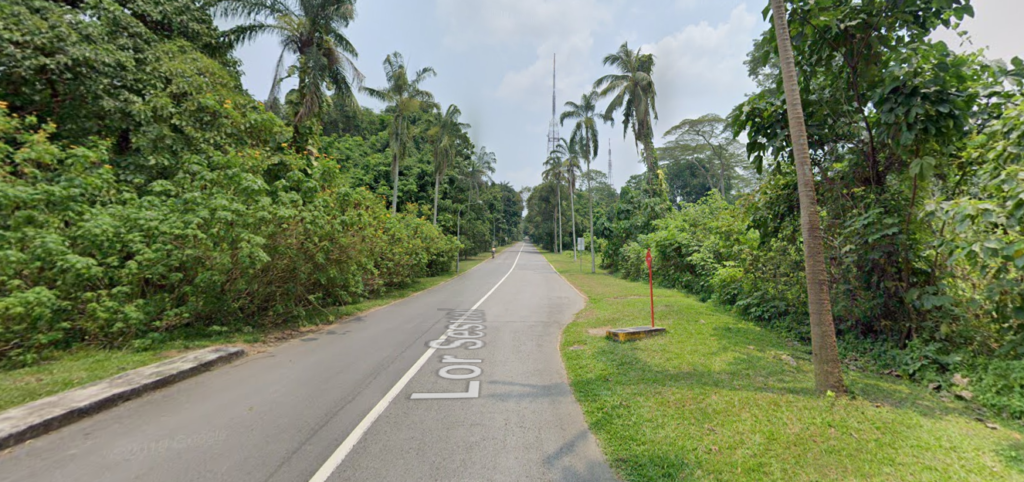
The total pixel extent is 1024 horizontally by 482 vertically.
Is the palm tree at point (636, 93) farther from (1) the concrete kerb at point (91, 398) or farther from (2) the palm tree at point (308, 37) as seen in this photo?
(1) the concrete kerb at point (91, 398)

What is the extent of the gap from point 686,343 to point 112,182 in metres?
11.0

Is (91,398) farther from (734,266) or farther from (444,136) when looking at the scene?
(444,136)

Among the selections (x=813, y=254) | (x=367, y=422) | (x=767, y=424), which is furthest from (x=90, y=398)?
(x=813, y=254)

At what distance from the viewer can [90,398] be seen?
4.38 meters

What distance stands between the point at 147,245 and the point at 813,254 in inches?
396

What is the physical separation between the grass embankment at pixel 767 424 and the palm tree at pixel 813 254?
35 cm

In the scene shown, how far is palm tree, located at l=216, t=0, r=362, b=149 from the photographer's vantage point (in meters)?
14.4

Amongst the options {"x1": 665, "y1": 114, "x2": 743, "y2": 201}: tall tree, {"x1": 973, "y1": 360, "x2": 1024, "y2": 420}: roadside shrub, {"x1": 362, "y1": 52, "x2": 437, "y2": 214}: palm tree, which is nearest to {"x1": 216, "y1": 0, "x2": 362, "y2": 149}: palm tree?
{"x1": 362, "y1": 52, "x2": 437, "y2": 214}: palm tree

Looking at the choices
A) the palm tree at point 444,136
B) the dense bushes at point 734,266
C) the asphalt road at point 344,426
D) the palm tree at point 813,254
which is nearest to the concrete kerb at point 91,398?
the asphalt road at point 344,426

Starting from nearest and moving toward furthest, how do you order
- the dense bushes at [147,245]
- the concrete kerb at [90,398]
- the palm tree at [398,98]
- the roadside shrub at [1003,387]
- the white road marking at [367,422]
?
the white road marking at [367,422]
the concrete kerb at [90,398]
the roadside shrub at [1003,387]
the dense bushes at [147,245]
the palm tree at [398,98]

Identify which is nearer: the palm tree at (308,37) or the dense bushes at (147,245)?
the dense bushes at (147,245)

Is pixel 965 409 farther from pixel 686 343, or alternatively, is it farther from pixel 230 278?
pixel 230 278

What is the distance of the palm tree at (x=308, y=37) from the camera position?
14383mm

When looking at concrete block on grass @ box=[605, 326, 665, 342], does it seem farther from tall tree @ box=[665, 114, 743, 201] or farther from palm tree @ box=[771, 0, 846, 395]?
tall tree @ box=[665, 114, 743, 201]
